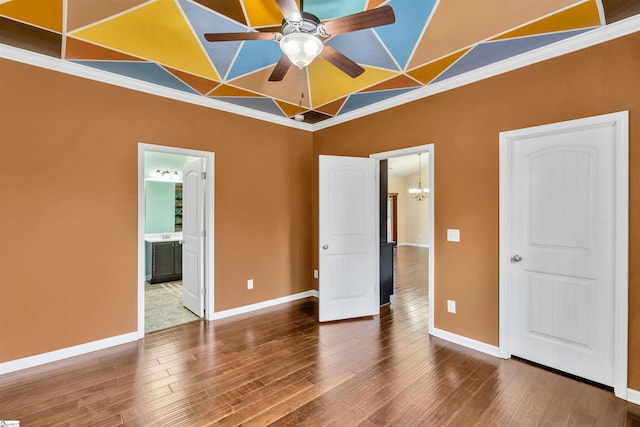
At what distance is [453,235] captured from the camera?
307cm

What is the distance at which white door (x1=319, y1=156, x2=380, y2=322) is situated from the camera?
367cm

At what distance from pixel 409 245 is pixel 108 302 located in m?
10.6

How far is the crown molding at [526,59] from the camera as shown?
2141mm

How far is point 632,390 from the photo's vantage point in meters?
2.10

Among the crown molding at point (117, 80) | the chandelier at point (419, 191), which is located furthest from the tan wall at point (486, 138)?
the chandelier at point (419, 191)

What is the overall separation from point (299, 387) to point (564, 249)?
250cm

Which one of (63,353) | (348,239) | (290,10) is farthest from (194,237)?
(290,10)

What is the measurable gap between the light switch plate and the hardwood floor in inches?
43.3

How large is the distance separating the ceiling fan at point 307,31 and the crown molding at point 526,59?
149cm

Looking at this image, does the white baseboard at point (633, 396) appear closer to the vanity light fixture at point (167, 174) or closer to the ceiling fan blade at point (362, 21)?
the ceiling fan blade at point (362, 21)

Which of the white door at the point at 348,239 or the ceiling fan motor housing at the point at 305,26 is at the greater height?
the ceiling fan motor housing at the point at 305,26

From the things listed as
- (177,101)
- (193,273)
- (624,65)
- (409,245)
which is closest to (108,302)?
(193,273)

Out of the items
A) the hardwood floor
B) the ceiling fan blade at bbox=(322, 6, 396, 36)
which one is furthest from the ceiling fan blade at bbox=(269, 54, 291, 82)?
the hardwood floor

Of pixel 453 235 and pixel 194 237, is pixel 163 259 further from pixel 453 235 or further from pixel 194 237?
pixel 453 235
